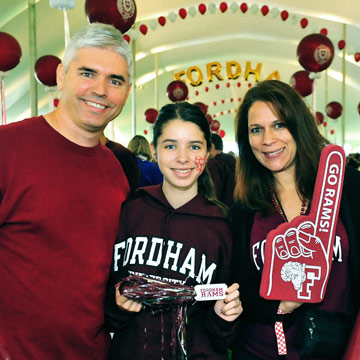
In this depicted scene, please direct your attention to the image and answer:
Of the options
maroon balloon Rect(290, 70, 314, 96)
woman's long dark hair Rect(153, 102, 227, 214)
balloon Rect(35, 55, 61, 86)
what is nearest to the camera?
woman's long dark hair Rect(153, 102, 227, 214)

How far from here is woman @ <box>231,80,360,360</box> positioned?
1.36 meters

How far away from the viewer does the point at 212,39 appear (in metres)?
9.69

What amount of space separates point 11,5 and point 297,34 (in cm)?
590

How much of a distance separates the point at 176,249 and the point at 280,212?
1.24 feet

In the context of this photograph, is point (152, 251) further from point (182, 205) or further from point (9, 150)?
point (9, 150)

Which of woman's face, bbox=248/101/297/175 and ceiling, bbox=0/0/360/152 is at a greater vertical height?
ceiling, bbox=0/0/360/152

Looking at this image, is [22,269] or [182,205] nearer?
[22,269]

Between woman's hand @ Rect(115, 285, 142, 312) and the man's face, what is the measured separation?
55 centimetres

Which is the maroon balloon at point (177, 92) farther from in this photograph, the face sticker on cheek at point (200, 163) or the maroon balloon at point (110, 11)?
the face sticker on cheek at point (200, 163)

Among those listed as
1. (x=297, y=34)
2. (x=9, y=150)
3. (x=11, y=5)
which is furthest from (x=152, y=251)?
(x=297, y=34)

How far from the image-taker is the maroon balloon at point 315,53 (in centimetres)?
435

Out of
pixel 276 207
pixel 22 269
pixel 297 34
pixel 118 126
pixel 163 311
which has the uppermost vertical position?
pixel 297 34

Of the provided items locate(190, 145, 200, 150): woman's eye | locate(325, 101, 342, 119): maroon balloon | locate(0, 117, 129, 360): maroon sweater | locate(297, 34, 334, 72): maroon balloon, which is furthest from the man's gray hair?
locate(325, 101, 342, 119): maroon balloon

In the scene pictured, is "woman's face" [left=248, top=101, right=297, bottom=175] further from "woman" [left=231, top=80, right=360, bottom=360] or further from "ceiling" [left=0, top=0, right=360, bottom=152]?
"ceiling" [left=0, top=0, right=360, bottom=152]
